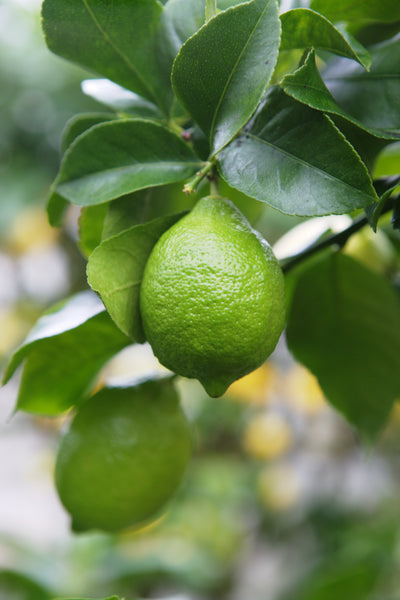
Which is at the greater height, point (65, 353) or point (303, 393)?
point (65, 353)

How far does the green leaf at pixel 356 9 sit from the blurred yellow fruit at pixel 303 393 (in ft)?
4.34

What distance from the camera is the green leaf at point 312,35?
13.3 inches

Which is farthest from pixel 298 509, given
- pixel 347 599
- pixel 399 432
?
pixel 347 599

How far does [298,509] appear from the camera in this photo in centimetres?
198

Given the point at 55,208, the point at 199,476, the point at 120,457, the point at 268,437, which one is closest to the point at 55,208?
the point at 55,208

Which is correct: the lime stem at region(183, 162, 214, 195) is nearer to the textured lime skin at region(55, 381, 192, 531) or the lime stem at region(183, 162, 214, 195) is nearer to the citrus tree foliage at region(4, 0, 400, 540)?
the citrus tree foliage at region(4, 0, 400, 540)

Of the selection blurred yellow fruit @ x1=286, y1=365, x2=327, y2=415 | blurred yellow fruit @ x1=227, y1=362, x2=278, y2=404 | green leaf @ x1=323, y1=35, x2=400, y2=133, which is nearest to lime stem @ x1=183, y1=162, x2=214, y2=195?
green leaf @ x1=323, y1=35, x2=400, y2=133

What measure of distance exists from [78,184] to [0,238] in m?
2.52

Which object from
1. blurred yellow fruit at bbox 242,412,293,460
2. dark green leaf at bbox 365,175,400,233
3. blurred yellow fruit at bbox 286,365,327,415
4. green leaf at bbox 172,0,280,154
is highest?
green leaf at bbox 172,0,280,154

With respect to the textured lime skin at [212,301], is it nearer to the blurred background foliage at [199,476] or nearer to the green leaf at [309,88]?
the green leaf at [309,88]

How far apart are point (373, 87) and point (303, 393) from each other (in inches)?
57.6

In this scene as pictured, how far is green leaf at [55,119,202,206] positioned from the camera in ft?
1.28

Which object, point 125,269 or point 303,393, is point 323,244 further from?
point 303,393

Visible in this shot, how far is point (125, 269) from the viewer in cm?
37
